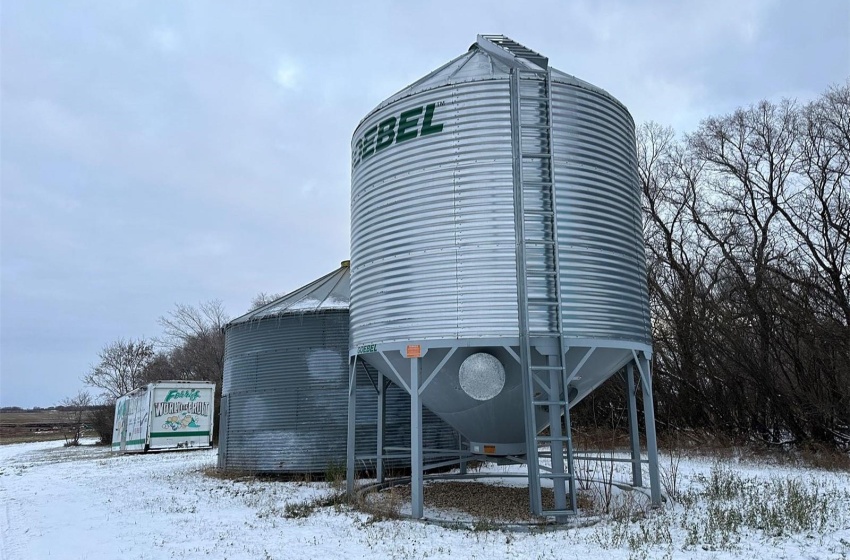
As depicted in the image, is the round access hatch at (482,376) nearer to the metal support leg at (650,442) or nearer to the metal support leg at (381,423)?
the metal support leg at (650,442)

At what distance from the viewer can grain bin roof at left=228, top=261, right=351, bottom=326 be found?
17281 mm

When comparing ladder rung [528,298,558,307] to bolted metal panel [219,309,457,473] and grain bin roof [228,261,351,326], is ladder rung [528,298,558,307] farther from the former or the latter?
grain bin roof [228,261,351,326]

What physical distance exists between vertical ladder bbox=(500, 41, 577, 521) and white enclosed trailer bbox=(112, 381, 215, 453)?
24.4 m

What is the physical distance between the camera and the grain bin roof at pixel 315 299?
17.3 metres

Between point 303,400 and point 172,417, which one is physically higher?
point 303,400

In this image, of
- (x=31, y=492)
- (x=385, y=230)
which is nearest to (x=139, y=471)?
(x=31, y=492)

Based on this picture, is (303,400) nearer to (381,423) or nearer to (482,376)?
(381,423)

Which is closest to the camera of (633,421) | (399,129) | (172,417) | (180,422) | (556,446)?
(556,446)

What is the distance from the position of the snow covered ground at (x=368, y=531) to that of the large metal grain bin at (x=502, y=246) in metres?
2.21

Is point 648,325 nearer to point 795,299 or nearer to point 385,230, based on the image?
point 385,230

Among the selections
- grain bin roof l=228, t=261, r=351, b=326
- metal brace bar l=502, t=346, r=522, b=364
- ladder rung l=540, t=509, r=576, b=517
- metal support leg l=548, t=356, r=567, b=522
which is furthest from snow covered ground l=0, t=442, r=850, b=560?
grain bin roof l=228, t=261, r=351, b=326

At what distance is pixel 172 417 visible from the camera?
3094 centimetres

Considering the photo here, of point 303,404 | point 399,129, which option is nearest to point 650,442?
point 399,129

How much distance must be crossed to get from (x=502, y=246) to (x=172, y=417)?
84.2 ft
